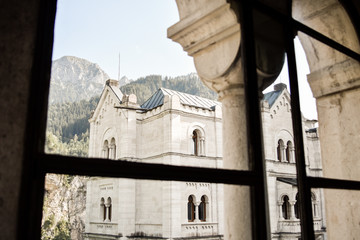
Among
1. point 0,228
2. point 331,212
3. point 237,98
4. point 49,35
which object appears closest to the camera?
point 0,228

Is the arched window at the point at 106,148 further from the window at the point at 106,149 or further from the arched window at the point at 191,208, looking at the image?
the arched window at the point at 191,208

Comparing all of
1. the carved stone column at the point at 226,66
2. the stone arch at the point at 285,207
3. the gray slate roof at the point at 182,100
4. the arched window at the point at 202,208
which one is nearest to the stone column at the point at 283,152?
the stone arch at the point at 285,207

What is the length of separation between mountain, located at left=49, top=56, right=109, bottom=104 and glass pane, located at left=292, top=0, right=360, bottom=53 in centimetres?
2402

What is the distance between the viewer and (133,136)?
1662 centimetres

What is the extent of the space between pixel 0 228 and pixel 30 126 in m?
0.16

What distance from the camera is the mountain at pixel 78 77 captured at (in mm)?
29347

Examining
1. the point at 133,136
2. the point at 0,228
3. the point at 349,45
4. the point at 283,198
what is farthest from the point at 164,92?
the point at 0,228

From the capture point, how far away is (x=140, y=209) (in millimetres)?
16141

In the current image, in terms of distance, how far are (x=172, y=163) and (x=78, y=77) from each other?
2667 centimetres

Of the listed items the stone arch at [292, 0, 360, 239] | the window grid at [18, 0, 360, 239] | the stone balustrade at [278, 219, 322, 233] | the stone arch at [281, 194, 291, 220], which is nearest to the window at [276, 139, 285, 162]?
the stone arch at [281, 194, 291, 220]

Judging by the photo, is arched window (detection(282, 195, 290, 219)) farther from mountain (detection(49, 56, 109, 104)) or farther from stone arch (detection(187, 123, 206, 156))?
mountain (detection(49, 56, 109, 104))

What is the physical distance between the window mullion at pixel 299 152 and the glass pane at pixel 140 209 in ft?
46.7

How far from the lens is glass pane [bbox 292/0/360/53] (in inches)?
64.2

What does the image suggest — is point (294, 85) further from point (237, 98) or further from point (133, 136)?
point (133, 136)
